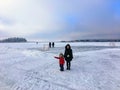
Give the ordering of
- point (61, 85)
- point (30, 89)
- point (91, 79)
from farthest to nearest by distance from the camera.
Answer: point (91, 79) → point (61, 85) → point (30, 89)

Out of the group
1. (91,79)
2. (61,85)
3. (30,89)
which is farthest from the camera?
(91,79)

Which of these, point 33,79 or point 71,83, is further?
point 33,79

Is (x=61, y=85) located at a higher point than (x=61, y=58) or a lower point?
lower

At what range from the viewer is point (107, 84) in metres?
7.85

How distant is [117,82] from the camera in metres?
8.21

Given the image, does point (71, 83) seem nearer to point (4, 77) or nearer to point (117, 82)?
point (117, 82)

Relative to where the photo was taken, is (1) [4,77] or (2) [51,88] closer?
(2) [51,88]

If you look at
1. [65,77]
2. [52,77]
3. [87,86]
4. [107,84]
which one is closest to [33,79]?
[52,77]

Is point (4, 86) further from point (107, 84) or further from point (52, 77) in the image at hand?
point (107, 84)

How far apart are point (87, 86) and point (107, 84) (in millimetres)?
1011

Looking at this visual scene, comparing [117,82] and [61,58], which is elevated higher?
[61,58]

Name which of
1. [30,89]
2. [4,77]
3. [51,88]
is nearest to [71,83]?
[51,88]

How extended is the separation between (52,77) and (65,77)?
70cm

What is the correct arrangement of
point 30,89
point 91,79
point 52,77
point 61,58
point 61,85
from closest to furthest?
point 30,89
point 61,85
point 91,79
point 52,77
point 61,58
